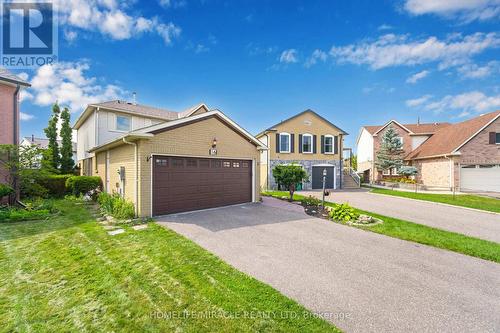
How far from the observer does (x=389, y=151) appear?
24016 millimetres

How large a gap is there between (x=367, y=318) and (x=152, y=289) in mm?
3205

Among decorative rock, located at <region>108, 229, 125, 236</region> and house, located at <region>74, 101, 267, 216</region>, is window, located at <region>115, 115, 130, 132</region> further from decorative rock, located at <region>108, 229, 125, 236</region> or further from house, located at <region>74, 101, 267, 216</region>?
decorative rock, located at <region>108, 229, 125, 236</region>

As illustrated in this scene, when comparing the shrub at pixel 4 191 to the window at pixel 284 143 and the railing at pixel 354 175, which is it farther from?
the railing at pixel 354 175

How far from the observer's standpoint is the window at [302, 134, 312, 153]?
66.4 ft

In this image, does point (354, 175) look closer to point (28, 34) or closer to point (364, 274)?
point (364, 274)

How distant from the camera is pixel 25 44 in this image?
30.9ft

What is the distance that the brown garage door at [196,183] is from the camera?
8.47 m

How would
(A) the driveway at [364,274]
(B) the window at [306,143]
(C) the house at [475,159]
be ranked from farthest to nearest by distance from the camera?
(B) the window at [306,143] < (C) the house at [475,159] < (A) the driveway at [364,274]

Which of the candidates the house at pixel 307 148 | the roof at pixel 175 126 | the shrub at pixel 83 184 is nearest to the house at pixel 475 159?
the house at pixel 307 148

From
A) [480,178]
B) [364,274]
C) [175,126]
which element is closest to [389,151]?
[480,178]

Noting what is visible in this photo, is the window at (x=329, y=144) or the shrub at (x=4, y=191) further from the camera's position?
the window at (x=329, y=144)

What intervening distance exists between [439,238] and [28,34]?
56.7ft

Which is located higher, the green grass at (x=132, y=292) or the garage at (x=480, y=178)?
the garage at (x=480, y=178)

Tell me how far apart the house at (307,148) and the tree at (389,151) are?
20.0ft
